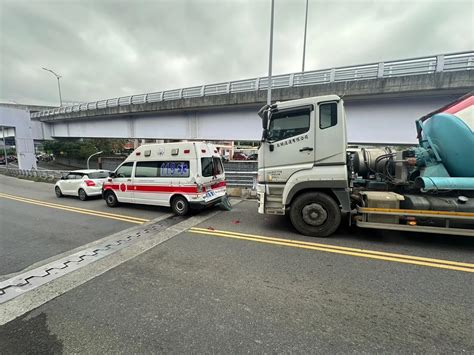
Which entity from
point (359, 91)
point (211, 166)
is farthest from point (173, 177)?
point (359, 91)

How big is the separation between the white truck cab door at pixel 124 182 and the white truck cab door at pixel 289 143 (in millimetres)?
5277

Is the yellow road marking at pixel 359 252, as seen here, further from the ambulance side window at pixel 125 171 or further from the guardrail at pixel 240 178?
the guardrail at pixel 240 178

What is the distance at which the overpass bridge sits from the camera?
25.8ft

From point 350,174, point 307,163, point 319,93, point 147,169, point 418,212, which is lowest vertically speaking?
point 418,212

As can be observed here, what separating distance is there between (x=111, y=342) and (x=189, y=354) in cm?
81

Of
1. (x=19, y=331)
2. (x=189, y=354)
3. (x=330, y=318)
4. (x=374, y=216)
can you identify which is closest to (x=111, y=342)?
(x=189, y=354)

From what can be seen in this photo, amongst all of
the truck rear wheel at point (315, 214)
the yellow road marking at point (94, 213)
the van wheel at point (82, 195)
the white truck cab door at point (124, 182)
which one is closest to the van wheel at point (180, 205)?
the yellow road marking at point (94, 213)

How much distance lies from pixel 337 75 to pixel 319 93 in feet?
3.36

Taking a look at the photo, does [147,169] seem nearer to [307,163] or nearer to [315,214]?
[307,163]

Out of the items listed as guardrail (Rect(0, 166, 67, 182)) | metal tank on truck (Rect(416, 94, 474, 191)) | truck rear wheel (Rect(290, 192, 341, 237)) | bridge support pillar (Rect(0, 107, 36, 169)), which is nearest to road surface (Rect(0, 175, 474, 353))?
truck rear wheel (Rect(290, 192, 341, 237))

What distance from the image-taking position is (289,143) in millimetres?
4801

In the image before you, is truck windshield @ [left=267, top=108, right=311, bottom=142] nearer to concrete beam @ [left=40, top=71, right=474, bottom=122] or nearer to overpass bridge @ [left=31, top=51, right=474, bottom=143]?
overpass bridge @ [left=31, top=51, right=474, bottom=143]

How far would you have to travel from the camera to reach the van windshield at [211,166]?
676 cm

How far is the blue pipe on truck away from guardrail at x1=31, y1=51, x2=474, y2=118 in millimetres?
6293
